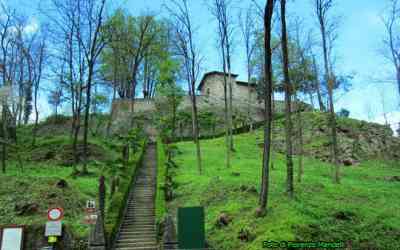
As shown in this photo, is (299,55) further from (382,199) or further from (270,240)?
(270,240)

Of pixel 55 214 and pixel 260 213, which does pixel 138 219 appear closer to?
pixel 260 213

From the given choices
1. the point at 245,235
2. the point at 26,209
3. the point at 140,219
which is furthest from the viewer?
the point at 140,219

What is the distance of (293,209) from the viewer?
1248 centimetres

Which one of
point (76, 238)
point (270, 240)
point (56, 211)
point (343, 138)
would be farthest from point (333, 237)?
point (343, 138)

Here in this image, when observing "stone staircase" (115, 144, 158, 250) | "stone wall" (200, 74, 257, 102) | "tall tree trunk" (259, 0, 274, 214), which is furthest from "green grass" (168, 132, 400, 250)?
"stone wall" (200, 74, 257, 102)

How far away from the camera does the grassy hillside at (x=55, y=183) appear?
15.5 meters

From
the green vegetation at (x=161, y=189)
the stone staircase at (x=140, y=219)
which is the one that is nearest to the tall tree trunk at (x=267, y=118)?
the stone staircase at (x=140, y=219)

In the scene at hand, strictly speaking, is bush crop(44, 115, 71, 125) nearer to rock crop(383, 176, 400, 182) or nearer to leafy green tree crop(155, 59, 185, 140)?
A: leafy green tree crop(155, 59, 185, 140)

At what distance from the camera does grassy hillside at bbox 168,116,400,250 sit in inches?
431

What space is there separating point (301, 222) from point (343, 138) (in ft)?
78.7

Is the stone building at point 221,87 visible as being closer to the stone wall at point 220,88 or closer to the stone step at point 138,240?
the stone wall at point 220,88

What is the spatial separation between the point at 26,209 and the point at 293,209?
39.1 ft

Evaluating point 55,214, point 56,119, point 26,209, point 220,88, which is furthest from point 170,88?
point 55,214

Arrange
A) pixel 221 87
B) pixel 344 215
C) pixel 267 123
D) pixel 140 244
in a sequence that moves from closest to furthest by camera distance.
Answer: pixel 344 215, pixel 267 123, pixel 140 244, pixel 221 87
